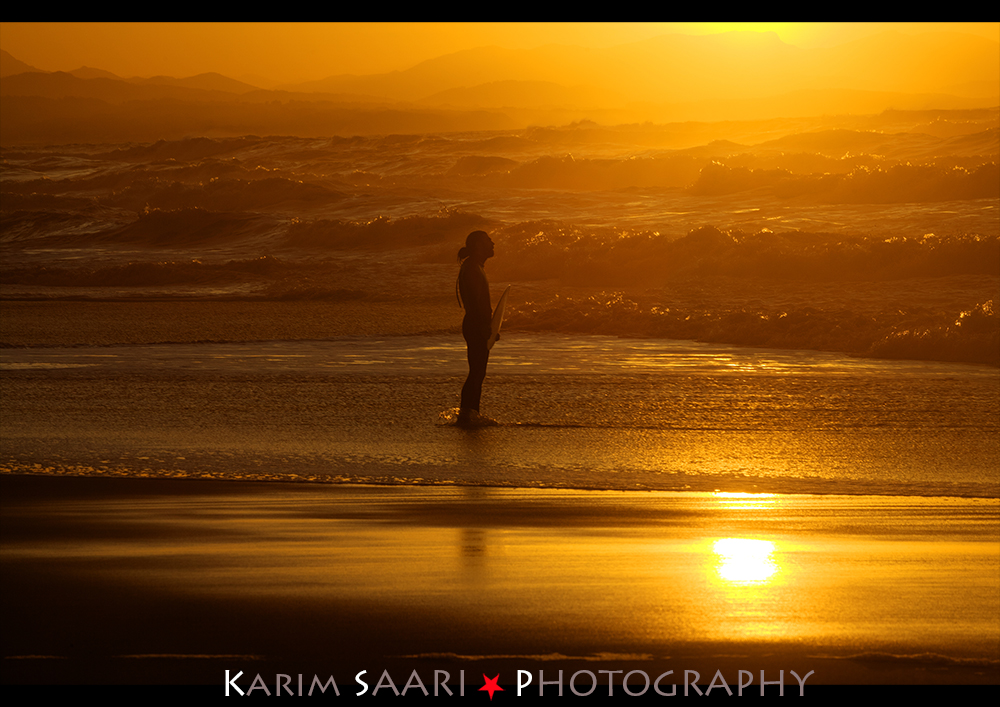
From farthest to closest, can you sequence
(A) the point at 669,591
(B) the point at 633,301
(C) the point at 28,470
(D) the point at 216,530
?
(B) the point at 633,301 → (C) the point at 28,470 → (D) the point at 216,530 → (A) the point at 669,591

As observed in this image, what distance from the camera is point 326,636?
3.86 metres

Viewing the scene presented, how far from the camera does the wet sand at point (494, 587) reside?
3.64 metres

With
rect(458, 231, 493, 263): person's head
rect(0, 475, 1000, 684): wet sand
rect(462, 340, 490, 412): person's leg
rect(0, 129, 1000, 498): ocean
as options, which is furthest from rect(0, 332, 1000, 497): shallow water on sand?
rect(458, 231, 493, 263): person's head

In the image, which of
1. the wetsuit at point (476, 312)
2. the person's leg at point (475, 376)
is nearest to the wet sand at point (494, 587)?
the person's leg at point (475, 376)

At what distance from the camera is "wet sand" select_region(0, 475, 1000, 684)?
11.9ft

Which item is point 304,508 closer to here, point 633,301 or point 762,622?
point 762,622

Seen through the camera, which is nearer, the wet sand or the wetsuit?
the wet sand

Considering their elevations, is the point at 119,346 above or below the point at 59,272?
below

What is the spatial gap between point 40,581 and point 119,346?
886 cm

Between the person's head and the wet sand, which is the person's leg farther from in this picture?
the wet sand

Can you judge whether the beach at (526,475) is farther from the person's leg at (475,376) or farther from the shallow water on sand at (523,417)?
the person's leg at (475,376)

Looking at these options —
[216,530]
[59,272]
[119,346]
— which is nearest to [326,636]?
[216,530]

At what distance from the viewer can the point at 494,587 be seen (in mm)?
4410

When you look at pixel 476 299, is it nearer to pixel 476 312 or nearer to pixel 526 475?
pixel 476 312
